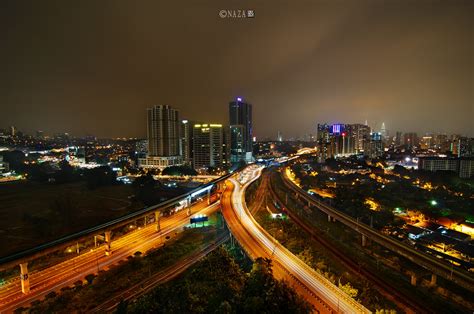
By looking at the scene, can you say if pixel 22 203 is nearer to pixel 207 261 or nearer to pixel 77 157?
pixel 207 261

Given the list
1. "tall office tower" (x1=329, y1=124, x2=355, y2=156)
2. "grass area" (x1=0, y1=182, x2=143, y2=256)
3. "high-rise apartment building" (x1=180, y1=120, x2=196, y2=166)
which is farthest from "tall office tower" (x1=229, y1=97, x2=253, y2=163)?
"grass area" (x1=0, y1=182, x2=143, y2=256)

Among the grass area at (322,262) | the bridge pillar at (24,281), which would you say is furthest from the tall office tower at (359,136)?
the bridge pillar at (24,281)

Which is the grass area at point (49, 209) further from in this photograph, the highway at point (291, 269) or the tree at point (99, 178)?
the highway at point (291, 269)

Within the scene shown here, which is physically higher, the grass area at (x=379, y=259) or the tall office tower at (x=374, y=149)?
the tall office tower at (x=374, y=149)

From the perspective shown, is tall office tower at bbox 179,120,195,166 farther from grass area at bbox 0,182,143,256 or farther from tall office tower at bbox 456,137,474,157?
tall office tower at bbox 456,137,474,157

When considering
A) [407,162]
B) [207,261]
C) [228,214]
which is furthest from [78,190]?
[407,162]

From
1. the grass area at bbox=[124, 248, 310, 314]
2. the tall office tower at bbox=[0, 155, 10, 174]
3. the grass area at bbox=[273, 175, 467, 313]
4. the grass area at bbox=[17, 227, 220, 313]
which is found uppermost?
the tall office tower at bbox=[0, 155, 10, 174]
